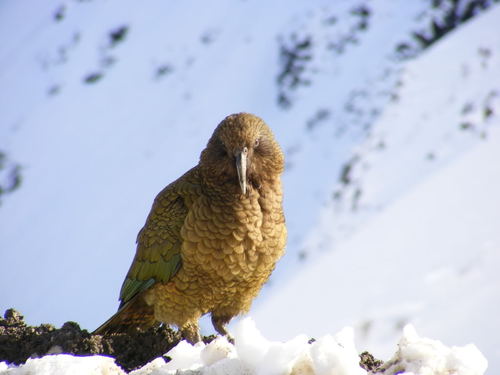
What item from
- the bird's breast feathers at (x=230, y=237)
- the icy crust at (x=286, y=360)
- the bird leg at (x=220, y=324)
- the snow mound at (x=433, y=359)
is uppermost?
the bird's breast feathers at (x=230, y=237)

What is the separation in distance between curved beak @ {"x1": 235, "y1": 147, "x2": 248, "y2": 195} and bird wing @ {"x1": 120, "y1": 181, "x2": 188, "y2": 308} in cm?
49

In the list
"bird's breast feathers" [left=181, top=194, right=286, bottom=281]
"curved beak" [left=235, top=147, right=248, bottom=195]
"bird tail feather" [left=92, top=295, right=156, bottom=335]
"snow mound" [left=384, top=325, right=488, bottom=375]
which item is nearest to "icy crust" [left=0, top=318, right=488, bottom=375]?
"snow mound" [left=384, top=325, right=488, bottom=375]

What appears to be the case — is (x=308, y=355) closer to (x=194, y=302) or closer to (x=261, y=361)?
(x=261, y=361)

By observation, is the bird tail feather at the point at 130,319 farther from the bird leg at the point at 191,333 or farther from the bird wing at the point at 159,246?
the bird leg at the point at 191,333

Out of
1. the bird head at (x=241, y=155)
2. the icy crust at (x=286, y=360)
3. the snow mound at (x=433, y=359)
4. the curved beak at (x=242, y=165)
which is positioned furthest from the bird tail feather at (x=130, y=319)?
the snow mound at (x=433, y=359)

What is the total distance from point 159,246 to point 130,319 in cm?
62

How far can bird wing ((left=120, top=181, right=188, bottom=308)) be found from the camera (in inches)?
149

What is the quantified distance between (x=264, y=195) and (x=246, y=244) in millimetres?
292

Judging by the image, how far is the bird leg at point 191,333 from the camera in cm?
387

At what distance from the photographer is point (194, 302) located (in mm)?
3762

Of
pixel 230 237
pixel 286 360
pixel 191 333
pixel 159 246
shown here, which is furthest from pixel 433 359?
pixel 159 246

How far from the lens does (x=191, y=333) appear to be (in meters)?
3.89

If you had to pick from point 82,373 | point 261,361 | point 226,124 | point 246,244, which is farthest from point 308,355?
point 226,124

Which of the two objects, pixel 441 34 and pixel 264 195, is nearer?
pixel 264 195
